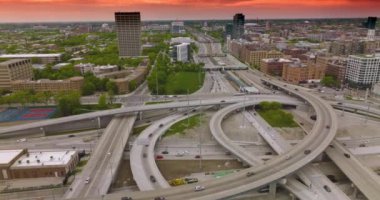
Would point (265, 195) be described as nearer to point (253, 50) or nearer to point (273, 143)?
point (273, 143)

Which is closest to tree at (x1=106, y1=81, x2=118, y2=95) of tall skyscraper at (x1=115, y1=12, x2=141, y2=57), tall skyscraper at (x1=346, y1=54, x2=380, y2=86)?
tall skyscraper at (x1=115, y1=12, x2=141, y2=57)

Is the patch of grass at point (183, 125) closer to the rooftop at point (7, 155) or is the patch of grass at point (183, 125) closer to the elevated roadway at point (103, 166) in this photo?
the elevated roadway at point (103, 166)

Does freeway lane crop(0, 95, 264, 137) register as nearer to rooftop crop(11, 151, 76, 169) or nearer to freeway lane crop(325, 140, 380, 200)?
rooftop crop(11, 151, 76, 169)

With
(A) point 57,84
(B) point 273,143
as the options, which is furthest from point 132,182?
(A) point 57,84

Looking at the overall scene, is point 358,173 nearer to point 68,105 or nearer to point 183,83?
point 68,105

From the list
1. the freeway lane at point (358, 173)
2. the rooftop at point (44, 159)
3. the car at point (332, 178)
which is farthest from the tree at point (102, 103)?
the car at point (332, 178)

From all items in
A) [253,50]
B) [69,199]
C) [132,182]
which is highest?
[253,50]
